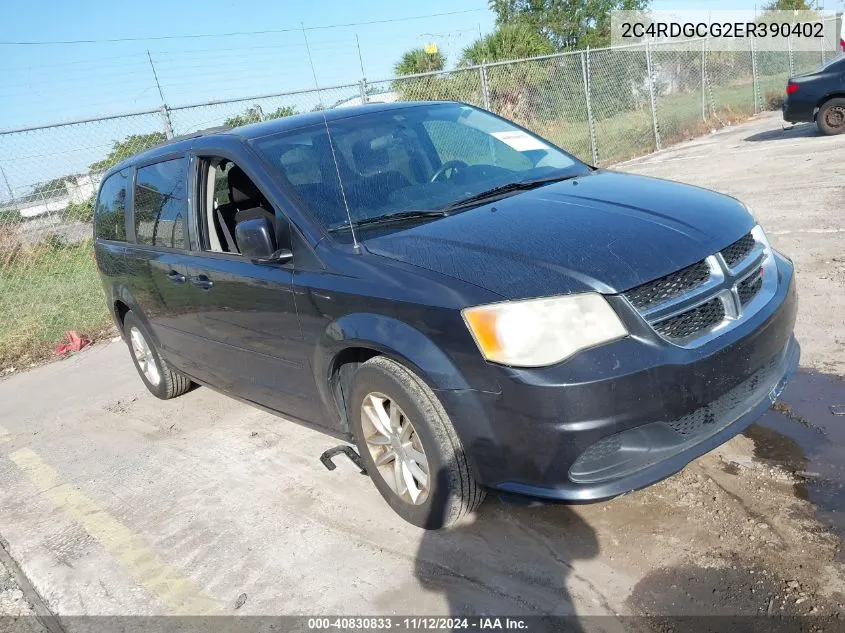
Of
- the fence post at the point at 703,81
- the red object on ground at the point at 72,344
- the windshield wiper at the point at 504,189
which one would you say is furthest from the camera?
the fence post at the point at 703,81

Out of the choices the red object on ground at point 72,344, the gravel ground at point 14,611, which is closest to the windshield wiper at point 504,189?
the gravel ground at point 14,611

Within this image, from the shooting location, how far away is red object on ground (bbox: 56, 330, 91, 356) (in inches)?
305

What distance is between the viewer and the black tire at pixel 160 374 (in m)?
5.18

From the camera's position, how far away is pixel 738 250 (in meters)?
2.87

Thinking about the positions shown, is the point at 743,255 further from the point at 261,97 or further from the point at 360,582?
the point at 261,97

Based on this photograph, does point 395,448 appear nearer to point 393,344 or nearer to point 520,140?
point 393,344

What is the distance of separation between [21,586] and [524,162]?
332 cm

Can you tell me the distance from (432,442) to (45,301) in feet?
26.1

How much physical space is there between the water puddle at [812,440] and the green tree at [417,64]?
20.6 metres

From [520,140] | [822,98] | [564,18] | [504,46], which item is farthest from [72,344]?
[564,18]

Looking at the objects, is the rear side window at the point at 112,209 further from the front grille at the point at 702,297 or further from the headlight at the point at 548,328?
the front grille at the point at 702,297

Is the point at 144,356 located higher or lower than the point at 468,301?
lower

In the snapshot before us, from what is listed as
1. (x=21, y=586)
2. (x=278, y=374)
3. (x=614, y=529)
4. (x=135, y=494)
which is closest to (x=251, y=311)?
(x=278, y=374)

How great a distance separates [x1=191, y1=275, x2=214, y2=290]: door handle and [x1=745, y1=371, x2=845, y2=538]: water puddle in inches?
114
